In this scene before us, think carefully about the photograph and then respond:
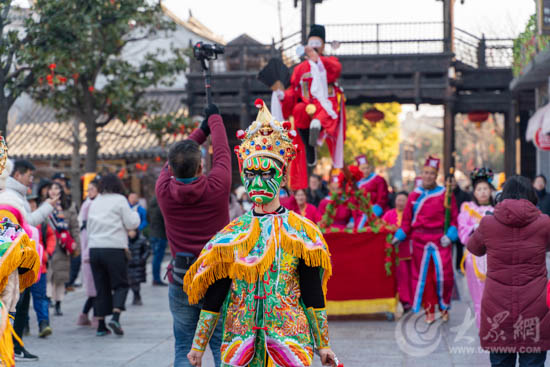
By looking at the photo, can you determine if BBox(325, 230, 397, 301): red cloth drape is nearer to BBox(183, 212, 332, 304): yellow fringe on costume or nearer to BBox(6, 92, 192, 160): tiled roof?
BBox(183, 212, 332, 304): yellow fringe on costume

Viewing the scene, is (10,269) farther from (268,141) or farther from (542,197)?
(542,197)

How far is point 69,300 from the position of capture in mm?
11875

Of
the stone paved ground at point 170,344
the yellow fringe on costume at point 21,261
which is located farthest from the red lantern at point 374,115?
the yellow fringe on costume at point 21,261

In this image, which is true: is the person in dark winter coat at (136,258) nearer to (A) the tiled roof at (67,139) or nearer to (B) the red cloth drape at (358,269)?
(B) the red cloth drape at (358,269)

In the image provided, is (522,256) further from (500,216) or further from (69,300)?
(69,300)

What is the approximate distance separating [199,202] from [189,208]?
84 millimetres

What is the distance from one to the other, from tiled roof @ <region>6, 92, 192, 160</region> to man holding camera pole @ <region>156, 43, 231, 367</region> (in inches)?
→ 701

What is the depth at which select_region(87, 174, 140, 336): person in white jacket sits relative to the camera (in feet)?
27.9

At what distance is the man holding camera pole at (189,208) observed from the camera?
503cm

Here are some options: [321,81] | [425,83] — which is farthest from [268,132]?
[425,83]

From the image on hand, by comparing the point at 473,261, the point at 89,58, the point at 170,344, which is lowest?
the point at 170,344

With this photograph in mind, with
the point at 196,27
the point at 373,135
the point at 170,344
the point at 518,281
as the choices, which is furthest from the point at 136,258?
the point at 373,135

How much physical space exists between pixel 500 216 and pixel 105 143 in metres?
21.0

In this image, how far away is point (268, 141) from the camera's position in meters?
4.09
